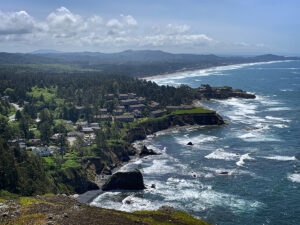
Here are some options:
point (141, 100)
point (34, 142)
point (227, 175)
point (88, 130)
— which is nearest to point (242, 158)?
point (227, 175)

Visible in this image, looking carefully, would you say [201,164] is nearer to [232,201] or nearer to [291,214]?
[232,201]

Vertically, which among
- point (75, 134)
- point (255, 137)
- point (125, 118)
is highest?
point (125, 118)

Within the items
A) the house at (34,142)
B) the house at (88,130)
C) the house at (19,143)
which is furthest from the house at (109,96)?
the house at (19,143)

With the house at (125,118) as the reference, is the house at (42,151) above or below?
below

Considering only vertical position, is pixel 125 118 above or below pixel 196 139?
above

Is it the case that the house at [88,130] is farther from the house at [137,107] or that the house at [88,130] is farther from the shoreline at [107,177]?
the house at [137,107]

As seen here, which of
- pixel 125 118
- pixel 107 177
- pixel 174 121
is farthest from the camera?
pixel 174 121

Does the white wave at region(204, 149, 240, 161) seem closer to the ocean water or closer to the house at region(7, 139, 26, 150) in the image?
the ocean water

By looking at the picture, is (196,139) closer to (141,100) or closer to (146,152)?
Answer: (146,152)
